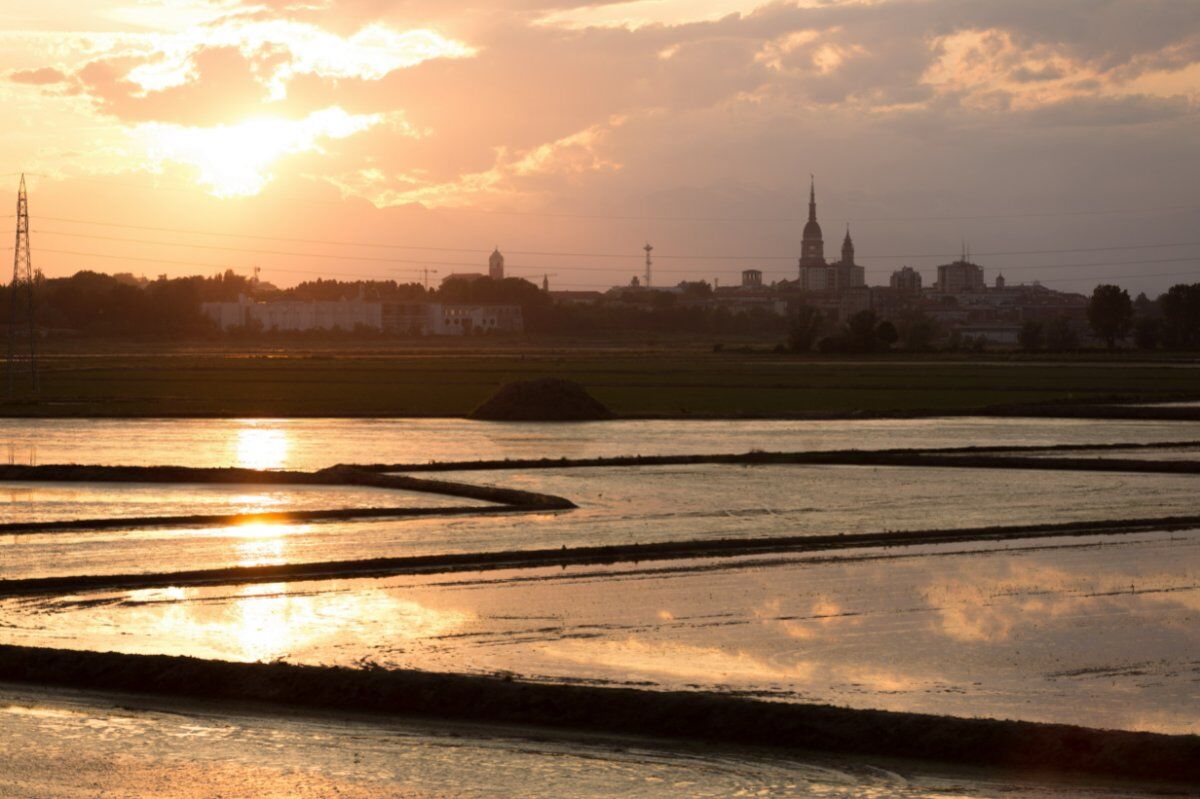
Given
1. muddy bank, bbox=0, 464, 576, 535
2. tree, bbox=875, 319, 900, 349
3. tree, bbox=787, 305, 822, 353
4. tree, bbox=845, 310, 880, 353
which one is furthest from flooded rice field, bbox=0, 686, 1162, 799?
tree, bbox=875, 319, 900, 349

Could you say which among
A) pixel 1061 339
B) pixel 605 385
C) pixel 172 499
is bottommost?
pixel 172 499

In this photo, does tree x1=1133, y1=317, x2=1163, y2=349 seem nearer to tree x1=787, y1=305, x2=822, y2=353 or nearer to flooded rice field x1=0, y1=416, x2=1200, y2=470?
tree x1=787, y1=305, x2=822, y2=353

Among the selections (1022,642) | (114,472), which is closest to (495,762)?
(1022,642)

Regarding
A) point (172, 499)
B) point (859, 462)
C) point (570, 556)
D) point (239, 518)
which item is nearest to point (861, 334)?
point (859, 462)

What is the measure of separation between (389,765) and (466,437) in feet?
93.3

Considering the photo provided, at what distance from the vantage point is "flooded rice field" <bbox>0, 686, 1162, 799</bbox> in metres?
9.49

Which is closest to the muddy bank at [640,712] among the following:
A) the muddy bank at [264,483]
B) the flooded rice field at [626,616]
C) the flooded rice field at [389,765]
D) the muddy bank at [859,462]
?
the flooded rice field at [389,765]

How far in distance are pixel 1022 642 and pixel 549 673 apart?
14.3 ft

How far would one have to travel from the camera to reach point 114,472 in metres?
27.7

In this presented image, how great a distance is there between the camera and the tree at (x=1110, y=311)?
144750 millimetres

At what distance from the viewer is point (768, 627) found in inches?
563

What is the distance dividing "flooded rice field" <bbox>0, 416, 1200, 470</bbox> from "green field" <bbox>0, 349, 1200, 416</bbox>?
12.6 feet

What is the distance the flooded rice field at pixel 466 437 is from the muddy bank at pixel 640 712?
17.7 metres

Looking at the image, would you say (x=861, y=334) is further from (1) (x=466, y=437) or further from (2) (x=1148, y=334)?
(1) (x=466, y=437)
